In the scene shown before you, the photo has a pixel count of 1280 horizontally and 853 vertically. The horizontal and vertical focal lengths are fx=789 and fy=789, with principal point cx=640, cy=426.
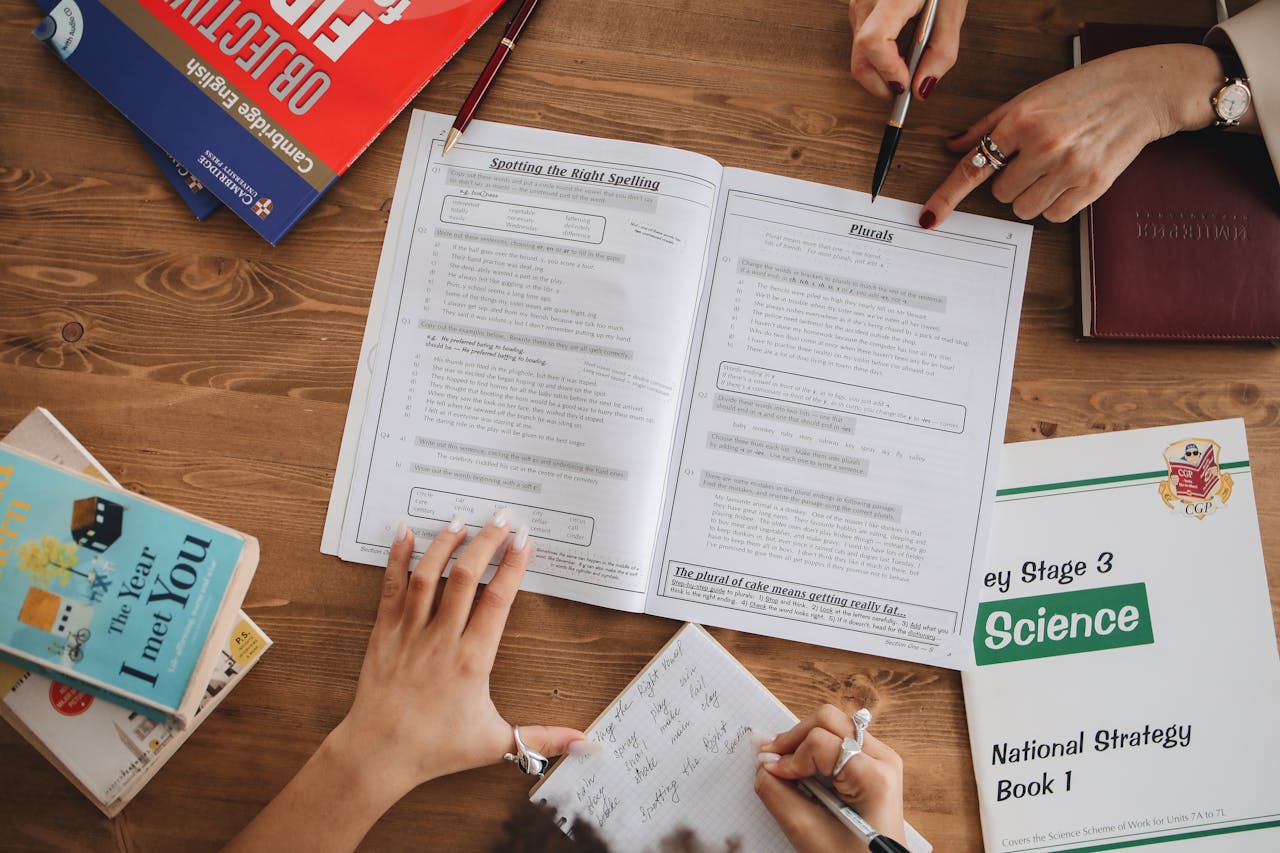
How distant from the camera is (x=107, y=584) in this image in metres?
0.69

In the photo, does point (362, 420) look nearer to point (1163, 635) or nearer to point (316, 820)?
point (316, 820)

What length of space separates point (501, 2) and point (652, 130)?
0.66ft

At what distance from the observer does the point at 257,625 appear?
787mm

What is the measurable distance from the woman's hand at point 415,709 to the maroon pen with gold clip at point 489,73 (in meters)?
0.39

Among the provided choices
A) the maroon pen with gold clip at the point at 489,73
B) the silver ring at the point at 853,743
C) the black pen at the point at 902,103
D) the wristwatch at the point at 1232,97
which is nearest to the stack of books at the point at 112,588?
the maroon pen with gold clip at the point at 489,73

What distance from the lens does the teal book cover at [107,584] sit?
2.23 ft

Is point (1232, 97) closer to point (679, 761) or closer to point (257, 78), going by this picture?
point (679, 761)

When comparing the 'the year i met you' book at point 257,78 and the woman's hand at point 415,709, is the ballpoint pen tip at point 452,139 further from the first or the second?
the woman's hand at point 415,709

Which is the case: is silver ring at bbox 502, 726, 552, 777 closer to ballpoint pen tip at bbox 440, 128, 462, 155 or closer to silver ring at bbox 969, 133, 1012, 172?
ballpoint pen tip at bbox 440, 128, 462, 155

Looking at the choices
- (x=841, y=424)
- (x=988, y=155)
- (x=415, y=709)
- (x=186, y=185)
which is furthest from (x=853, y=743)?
(x=186, y=185)

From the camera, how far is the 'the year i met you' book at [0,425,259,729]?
68 cm

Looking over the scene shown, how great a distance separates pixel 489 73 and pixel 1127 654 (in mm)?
870

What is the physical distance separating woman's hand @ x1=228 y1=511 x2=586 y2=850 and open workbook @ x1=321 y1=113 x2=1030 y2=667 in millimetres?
41

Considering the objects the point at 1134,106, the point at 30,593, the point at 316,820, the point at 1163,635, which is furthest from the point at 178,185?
the point at 1163,635
